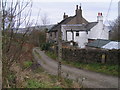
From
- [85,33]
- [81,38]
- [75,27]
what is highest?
[75,27]

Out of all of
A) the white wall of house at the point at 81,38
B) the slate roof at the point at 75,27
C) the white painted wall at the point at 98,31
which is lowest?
the white wall of house at the point at 81,38

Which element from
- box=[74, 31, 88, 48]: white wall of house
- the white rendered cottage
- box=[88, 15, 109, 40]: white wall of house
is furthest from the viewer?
box=[74, 31, 88, 48]: white wall of house

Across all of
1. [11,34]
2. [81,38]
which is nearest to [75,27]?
[81,38]

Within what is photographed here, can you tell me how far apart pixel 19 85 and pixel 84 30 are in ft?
80.3

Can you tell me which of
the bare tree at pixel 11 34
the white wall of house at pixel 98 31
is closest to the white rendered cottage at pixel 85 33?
the white wall of house at pixel 98 31

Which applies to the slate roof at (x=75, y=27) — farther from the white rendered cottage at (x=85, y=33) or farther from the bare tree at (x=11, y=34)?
the bare tree at (x=11, y=34)

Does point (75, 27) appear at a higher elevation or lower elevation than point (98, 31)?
higher

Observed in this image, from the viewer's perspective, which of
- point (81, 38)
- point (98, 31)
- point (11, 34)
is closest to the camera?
point (11, 34)

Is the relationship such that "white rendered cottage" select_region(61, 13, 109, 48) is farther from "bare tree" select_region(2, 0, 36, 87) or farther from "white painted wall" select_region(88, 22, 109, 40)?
"bare tree" select_region(2, 0, 36, 87)

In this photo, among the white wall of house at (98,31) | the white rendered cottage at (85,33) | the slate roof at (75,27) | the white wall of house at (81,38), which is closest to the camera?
the white wall of house at (98,31)

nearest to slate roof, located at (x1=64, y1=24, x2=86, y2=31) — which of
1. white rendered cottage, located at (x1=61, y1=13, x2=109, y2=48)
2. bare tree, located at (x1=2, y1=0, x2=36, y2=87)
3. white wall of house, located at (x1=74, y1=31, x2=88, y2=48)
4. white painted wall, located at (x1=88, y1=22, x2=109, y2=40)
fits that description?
white rendered cottage, located at (x1=61, y1=13, x2=109, y2=48)

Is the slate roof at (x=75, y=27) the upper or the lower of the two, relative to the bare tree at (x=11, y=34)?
upper

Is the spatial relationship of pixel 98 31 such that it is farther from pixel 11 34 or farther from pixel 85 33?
pixel 11 34

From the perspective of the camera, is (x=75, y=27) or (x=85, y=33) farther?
(x=75, y=27)
